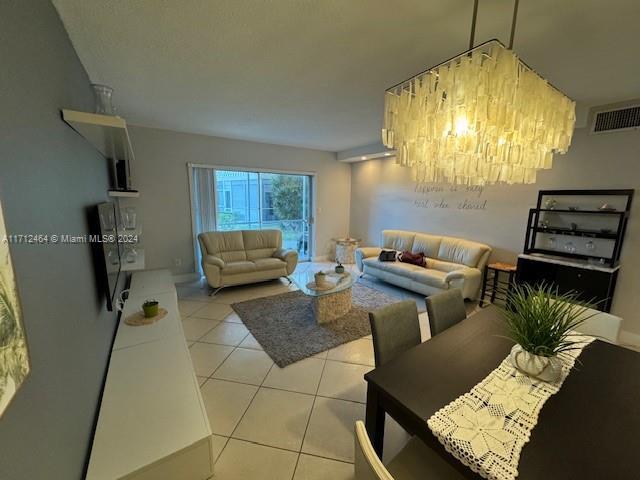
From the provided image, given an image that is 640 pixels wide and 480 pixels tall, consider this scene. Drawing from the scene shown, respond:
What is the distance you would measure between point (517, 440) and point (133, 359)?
218 cm


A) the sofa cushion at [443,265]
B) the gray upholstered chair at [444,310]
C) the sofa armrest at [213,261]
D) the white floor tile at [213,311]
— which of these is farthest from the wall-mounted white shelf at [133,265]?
the sofa cushion at [443,265]

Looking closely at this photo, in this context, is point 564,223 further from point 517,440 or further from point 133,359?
point 133,359

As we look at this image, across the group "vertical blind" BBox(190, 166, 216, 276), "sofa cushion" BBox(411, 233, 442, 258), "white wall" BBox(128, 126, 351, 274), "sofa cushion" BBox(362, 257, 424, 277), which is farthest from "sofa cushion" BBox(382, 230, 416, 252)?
"vertical blind" BBox(190, 166, 216, 276)

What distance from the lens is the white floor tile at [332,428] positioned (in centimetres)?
157

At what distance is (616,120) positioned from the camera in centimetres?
269

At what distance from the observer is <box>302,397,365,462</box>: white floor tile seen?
157cm

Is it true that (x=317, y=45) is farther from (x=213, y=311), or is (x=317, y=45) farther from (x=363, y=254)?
(x=363, y=254)

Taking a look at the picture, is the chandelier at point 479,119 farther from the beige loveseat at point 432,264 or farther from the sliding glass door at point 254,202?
the sliding glass door at point 254,202

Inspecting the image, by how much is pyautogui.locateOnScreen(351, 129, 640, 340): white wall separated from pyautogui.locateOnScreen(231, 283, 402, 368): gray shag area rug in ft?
5.70

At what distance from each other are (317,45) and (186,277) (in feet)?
13.5

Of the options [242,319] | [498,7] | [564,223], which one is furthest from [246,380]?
[564,223]

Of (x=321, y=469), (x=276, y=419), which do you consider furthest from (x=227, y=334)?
(x=321, y=469)

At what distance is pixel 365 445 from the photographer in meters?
0.73

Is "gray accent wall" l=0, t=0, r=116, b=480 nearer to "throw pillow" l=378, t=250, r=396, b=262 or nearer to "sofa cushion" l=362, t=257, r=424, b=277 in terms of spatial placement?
"sofa cushion" l=362, t=257, r=424, b=277
